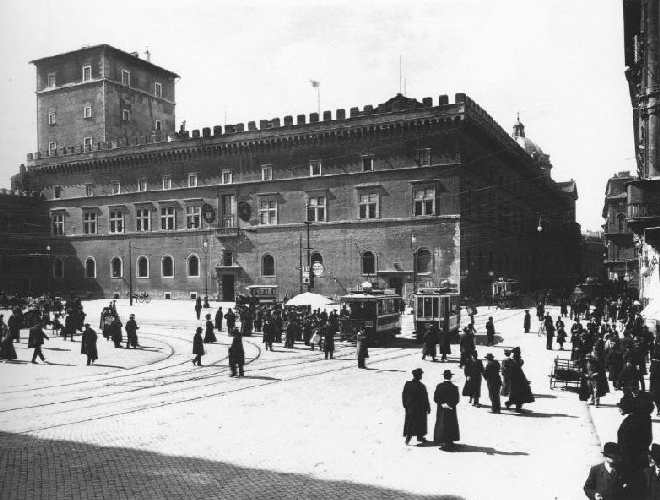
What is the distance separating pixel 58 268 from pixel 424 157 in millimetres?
37108

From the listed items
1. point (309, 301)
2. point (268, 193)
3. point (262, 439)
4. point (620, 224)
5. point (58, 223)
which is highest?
point (268, 193)

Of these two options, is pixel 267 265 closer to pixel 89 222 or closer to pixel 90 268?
pixel 90 268

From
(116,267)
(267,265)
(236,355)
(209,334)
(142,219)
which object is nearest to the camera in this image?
(236,355)

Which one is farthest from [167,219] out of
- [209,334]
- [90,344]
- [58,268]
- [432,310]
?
[90,344]

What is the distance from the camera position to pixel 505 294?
42500 mm

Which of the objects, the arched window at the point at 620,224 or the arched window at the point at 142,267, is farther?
the arched window at the point at 620,224

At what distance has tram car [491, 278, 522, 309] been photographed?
4159 cm

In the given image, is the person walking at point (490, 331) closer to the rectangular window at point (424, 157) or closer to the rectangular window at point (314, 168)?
the rectangular window at point (424, 157)

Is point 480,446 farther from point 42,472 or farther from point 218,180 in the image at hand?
point 218,180

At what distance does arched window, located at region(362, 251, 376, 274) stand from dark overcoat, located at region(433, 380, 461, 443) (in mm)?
33367

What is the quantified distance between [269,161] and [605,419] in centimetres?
3835

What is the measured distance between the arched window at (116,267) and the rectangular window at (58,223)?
7.46 meters

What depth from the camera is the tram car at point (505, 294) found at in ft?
136

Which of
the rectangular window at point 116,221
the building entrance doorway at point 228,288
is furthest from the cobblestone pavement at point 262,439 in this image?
the rectangular window at point 116,221
